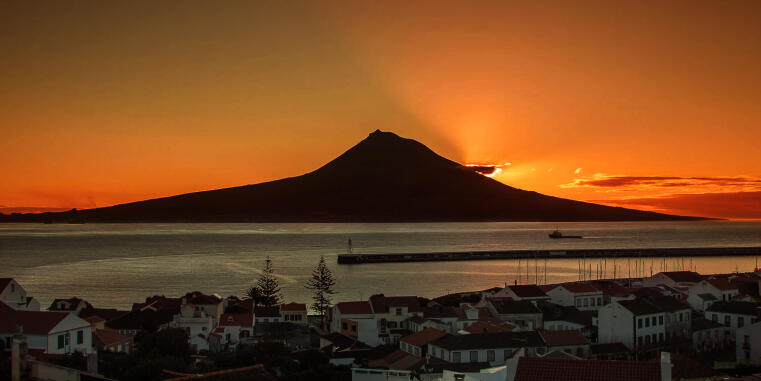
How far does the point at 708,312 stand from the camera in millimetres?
30688

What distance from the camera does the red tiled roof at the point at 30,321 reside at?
1925 cm

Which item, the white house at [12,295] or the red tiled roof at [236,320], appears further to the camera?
the red tiled roof at [236,320]

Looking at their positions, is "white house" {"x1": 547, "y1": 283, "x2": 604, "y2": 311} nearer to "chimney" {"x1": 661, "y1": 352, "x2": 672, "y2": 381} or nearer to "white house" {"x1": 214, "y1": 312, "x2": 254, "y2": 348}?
"white house" {"x1": 214, "y1": 312, "x2": 254, "y2": 348}

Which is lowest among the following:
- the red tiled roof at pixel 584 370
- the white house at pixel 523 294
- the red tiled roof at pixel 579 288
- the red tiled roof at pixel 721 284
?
the white house at pixel 523 294

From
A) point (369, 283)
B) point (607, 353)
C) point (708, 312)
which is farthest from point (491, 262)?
point (607, 353)

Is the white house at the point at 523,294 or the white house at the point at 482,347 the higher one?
the white house at the point at 523,294

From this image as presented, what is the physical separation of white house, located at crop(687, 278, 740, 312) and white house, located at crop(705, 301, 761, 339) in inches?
106

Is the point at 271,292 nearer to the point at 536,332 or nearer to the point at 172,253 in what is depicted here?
the point at 536,332

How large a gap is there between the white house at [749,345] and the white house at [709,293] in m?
9.67

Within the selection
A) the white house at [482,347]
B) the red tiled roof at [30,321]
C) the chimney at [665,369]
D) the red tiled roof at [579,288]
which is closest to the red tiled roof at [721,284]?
the red tiled roof at [579,288]

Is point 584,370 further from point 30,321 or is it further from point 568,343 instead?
point 30,321

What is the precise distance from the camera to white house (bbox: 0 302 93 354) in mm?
19203

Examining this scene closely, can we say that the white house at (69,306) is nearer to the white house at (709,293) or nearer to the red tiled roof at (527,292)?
the red tiled roof at (527,292)

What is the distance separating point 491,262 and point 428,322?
2432 inches
